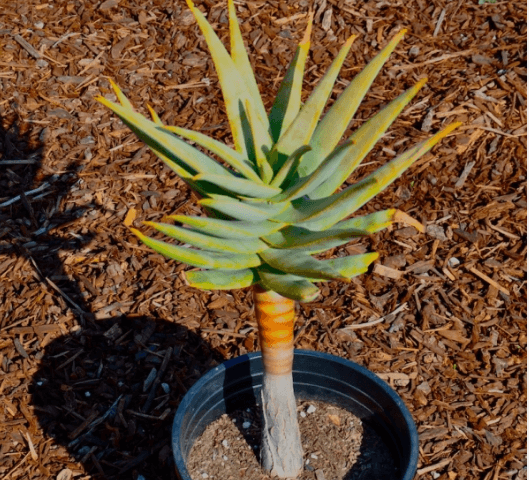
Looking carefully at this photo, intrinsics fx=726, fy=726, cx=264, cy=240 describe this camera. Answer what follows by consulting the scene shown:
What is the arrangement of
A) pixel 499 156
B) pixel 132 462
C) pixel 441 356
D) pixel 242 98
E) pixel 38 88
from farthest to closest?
pixel 38 88
pixel 499 156
pixel 441 356
pixel 132 462
pixel 242 98

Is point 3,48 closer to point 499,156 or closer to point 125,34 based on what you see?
point 125,34

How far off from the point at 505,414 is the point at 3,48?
3723mm

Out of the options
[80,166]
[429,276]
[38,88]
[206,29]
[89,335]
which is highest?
[206,29]

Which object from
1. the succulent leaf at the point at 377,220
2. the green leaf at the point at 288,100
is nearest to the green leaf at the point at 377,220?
the succulent leaf at the point at 377,220

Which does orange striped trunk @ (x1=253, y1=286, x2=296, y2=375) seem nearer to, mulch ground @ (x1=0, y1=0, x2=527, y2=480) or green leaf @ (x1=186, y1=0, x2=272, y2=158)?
green leaf @ (x1=186, y1=0, x2=272, y2=158)

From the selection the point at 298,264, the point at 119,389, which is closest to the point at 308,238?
Result: the point at 298,264

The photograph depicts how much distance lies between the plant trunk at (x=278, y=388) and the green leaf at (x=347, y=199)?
1.01 feet

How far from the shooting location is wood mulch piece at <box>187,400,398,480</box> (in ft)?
8.32

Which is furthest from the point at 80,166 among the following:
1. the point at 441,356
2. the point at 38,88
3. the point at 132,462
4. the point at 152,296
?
the point at 441,356

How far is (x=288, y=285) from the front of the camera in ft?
5.92

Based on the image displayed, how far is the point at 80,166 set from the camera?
13.5 feet

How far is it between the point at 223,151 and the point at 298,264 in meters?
0.33

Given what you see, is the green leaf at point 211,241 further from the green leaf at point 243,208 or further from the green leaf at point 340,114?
the green leaf at point 340,114

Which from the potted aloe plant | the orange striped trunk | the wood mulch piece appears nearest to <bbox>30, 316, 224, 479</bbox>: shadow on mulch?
the wood mulch piece
